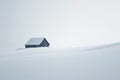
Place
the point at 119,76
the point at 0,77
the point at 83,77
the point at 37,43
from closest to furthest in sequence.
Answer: the point at 119,76 → the point at 83,77 → the point at 0,77 → the point at 37,43

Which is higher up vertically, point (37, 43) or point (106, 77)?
point (37, 43)

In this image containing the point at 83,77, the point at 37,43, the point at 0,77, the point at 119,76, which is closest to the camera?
the point at 119,76

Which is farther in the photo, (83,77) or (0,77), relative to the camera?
(0,77)

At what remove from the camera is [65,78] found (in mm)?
6828

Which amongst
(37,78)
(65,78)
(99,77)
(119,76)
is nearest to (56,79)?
(65,78)

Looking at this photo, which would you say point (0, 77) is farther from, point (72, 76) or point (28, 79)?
point (72, 76)

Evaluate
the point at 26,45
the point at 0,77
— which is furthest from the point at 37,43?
the point at 0,77

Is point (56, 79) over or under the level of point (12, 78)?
under

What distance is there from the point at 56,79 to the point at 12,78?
1.71 metres

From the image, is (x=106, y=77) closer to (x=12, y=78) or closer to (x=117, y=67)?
(x=117, y=67)

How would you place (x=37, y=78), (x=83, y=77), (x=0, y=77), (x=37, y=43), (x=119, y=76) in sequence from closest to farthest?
(x=119, y=76) → (x=83, y=77) → (x=37, y=78) → (x=0, y=77) → (x=37, y=43)

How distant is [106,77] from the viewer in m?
6.30

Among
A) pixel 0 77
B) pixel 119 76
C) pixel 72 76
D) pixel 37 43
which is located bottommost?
pixel 119 76

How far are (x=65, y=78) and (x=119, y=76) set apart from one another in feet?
5.56
